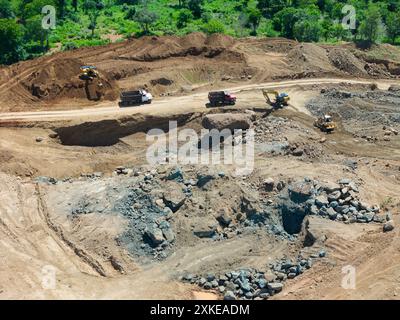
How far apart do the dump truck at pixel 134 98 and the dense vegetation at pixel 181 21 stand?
15765mm

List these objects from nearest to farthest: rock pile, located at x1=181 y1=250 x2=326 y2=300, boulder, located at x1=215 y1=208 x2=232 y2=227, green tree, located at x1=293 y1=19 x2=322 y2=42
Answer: rock pile, located at x1=181 y1=250 x2=326 y2=300 → boulder, located at x1=215 y1=208 x2=232 y2=227 → green tree, located at x1=293 y1=19 x2=322 y2=42

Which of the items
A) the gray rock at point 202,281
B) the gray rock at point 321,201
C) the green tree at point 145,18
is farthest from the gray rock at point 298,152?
the green tree at point 145,18

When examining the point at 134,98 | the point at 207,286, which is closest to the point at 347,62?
the point at 134,98

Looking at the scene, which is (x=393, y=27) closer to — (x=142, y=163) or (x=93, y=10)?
(x=93, y=10)

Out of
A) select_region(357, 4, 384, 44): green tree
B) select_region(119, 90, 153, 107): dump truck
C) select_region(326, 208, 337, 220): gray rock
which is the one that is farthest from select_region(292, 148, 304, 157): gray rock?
select_region(357, 4, 384, 44): green tree

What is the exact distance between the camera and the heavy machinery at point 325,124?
4384cm

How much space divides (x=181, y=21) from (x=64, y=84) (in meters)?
25.9

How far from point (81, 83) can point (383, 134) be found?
91.1 feet

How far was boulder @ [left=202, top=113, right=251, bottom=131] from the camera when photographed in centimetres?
4238

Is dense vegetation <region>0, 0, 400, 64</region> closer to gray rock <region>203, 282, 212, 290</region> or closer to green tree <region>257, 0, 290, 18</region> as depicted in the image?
green tree <region>257, 0, 290, 18</region>

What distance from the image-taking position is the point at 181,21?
69.6 meters

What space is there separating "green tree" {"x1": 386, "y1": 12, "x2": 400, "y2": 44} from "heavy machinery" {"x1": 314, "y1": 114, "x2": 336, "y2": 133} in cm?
2757
